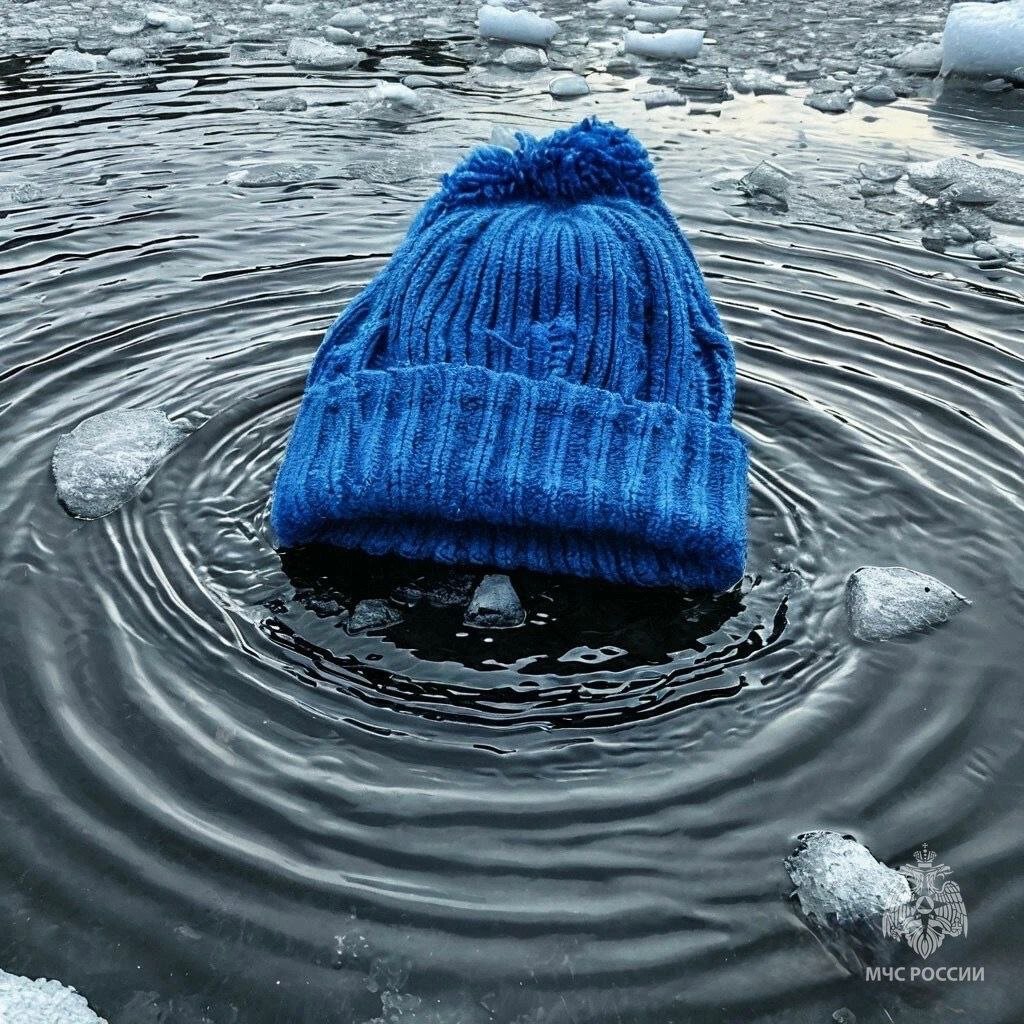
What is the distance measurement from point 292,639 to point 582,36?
25.3 feet

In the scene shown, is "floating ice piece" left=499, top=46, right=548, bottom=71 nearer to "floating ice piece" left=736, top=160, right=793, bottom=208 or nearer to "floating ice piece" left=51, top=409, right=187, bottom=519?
"floating ice piece" left=736, top=160, right=793, bottom=208

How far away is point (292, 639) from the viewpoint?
2486mm

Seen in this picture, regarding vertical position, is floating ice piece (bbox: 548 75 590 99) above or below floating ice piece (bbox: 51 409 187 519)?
below

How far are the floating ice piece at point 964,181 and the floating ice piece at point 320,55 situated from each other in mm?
4065

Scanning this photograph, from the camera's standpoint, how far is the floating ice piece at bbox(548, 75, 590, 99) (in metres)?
7.00

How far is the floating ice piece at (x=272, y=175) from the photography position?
17.6 feet

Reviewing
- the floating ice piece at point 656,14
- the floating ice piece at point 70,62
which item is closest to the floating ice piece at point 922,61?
the floating ice piece at point 656,14

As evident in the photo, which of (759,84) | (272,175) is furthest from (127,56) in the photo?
(759,84)

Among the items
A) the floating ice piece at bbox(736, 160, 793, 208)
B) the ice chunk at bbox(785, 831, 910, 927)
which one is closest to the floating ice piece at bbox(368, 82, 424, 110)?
the floating ice piece at bbox(736, 160, 793, 208)

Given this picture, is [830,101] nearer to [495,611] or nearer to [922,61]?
[922,61]

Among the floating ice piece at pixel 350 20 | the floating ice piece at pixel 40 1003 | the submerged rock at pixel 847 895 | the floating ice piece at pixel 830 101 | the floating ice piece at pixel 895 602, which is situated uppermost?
the floating ice piece at pixel 40 1003

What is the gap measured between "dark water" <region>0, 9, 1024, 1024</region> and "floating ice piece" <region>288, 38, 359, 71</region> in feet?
13.9

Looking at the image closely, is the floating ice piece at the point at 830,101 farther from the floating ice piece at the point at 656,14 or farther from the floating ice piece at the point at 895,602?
the floating ice piece at the point at 895,602

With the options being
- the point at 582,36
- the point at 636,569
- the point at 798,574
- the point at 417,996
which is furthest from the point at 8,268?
the point at 582,36
